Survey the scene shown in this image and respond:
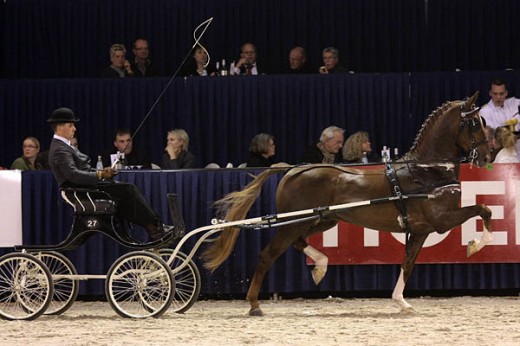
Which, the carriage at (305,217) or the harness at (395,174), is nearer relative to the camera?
the carriage at (305,217)

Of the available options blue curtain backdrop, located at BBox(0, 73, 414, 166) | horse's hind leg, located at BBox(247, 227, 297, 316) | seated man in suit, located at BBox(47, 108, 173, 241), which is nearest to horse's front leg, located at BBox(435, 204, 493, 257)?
horse's hind leg, located at BBox(247, 227, 297, 316)

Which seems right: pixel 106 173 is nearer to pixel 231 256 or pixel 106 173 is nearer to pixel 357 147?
pixel 231 256

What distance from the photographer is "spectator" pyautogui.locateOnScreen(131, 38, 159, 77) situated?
14.5 meters

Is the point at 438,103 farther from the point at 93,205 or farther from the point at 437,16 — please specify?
the point at 93,205

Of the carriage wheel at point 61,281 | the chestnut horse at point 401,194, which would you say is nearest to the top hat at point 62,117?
the carriage wheel at point 61,281

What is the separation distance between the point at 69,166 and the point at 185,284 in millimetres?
1727

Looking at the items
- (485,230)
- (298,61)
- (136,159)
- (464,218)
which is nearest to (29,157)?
(136,159)

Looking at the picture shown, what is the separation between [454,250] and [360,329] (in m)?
2.86

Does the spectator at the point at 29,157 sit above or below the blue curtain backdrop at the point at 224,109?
below

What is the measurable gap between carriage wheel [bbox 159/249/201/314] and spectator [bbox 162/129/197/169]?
147 centimetres

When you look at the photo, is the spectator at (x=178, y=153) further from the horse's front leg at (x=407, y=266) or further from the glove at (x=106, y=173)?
the horse's front leg at (x=407, y=266)

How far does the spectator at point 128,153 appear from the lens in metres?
13.1

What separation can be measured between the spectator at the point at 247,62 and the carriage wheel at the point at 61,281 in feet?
13.1

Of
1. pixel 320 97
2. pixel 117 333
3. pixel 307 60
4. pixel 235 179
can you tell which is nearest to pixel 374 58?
pixel 307 60
